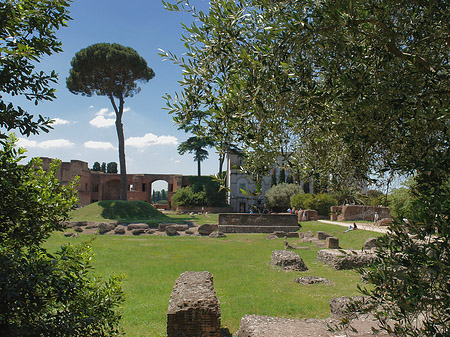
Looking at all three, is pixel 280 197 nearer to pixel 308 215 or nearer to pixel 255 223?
pixel 308 215

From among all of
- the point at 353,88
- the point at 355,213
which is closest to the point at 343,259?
the point at 353,88

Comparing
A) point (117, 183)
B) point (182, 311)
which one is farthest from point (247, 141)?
point (117, 183)

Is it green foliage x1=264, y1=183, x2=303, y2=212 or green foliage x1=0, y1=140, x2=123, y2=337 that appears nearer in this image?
green foliage x1=0, y1=140, x2=123, y2=337

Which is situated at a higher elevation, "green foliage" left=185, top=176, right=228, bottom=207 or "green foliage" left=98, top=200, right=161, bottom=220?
"green foliage" left=185, top=176, right=228, bottom=207

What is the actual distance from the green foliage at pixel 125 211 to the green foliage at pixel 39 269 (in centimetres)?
2599

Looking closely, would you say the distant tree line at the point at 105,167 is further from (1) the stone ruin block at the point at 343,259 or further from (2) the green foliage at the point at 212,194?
(1) the stone ruin block at the point at 343,259

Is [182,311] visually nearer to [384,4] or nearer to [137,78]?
[384,4]

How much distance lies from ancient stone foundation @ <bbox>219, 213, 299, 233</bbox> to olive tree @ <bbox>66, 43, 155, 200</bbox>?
13685 mm

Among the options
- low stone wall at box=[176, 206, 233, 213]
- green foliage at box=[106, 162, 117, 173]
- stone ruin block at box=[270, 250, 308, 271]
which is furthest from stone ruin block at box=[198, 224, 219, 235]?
green foliage at box=[106, 162, 117, 173]

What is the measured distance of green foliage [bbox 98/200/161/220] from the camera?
28.2 metres

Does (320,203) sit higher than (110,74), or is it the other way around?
(110,74)

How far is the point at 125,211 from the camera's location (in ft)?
95.3

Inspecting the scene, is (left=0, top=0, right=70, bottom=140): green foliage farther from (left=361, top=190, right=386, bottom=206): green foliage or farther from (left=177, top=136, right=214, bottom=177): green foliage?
(left=177, top=136, right=214, bottom=177): green foliage

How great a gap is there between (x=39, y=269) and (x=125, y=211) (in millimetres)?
27616
